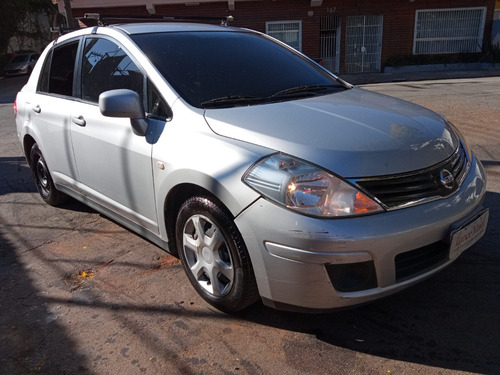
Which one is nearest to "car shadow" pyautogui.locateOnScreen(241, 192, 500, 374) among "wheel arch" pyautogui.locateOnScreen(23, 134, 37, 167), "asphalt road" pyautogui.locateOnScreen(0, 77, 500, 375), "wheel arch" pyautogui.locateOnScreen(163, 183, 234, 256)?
"asphalt road" pyautogui.locateOnScreen(0, 77, 500, 375)

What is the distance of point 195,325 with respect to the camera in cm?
270

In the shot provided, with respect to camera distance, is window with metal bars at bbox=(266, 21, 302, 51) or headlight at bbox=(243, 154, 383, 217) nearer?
headlight at bbox=(243, 154, 383, 217)

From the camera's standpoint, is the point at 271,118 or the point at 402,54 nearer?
the point at 271,118

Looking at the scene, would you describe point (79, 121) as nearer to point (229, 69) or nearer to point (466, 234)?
point (229, 69)

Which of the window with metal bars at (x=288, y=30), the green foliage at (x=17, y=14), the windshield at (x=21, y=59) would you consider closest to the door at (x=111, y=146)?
the window with metal bars at (x=288, y=30)

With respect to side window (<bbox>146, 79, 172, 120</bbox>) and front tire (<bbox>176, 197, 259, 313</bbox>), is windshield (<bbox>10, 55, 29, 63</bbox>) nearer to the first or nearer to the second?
side window (<bbox>146, 79, 172, 120</bbox>)

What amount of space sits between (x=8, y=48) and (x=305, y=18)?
22.8 meters

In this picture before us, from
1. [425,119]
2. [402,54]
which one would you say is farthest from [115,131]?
[402,54]

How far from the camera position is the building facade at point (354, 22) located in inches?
818

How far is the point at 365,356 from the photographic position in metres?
2.34

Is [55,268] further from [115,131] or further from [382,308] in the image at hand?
[382,308]

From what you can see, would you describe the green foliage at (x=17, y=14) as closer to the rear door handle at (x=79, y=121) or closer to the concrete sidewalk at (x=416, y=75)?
the concrete sidewalk at (x=416, y=75)

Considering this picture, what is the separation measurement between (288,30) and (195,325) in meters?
20.4

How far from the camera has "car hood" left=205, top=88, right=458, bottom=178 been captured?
2293 millimetres
